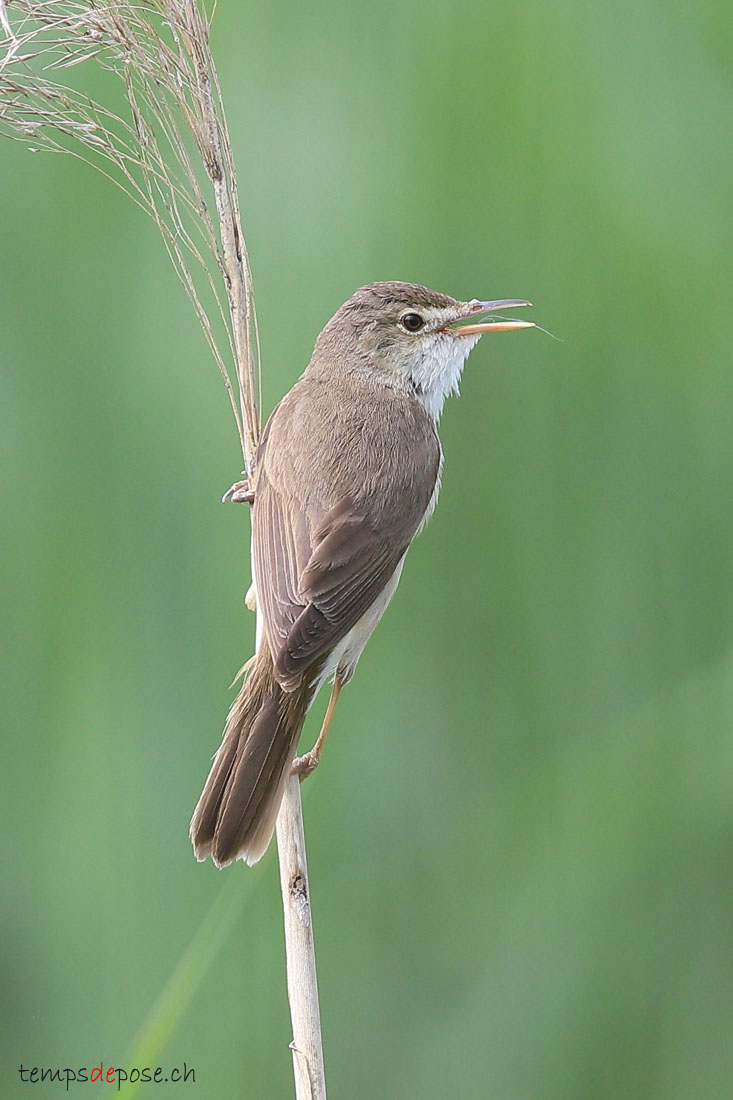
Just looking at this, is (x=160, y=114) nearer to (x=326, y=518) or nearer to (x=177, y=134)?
(x=177, y=134)

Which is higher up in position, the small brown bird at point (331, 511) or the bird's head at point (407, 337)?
the bird's head at point (407, 337)

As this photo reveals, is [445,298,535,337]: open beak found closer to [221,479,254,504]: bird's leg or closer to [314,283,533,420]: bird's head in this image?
[314,283,533,420]: bird's head

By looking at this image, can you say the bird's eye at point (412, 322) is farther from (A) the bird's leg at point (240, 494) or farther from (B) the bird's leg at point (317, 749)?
(B) the bird's leg at point (317, 749)

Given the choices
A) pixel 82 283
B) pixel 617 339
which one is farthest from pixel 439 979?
pixel 82 283

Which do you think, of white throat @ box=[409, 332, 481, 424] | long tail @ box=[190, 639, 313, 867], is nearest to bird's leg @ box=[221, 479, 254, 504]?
long tail @ box=[190, 639, 313, 867]

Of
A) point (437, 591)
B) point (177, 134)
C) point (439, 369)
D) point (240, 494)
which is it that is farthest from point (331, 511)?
point (177, 134)

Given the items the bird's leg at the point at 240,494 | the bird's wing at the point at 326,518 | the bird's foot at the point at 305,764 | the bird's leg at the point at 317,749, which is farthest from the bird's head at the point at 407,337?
the bird's foot at the point at 305,764
